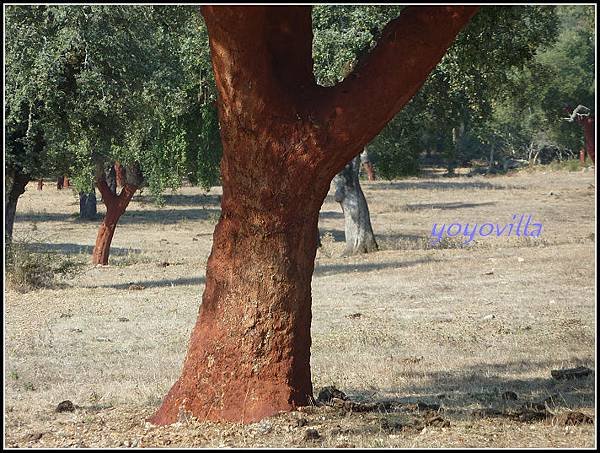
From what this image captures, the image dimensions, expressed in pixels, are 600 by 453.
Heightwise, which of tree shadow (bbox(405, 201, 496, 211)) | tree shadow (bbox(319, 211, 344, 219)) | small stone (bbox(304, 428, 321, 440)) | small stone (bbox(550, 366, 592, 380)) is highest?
small stone (bbox(304, 428, 321, 440))

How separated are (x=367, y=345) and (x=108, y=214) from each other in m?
11.2

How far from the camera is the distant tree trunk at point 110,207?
2111 cm

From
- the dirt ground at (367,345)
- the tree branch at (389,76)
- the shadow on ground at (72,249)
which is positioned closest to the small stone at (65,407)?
the dirt ground at (367,345)

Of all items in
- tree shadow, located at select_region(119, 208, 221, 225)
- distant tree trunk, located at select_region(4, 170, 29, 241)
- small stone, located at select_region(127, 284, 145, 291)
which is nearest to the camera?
distant tree trunk, located at select_region(4, 170, 29, 241)

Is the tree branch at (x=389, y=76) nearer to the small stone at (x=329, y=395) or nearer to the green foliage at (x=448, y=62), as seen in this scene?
the small stone at (x=329, y=395)

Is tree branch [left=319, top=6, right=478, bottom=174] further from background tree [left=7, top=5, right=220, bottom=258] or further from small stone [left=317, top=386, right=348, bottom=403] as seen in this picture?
background tree [left=7, top=5, right=220, bottom=258]

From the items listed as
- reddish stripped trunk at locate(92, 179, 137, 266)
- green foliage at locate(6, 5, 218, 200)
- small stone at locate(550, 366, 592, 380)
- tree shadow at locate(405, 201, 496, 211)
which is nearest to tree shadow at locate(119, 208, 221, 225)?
tree shadow at locate(405, 201, 496, 211)

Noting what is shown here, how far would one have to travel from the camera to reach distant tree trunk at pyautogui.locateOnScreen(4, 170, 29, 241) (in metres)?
16.3

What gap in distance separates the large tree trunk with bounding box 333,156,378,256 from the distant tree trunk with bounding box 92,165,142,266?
186 inches

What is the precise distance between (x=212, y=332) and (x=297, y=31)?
6.66 feet

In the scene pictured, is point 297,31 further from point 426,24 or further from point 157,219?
point 157,219

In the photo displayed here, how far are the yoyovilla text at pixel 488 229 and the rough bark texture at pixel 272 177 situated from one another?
65.0ft

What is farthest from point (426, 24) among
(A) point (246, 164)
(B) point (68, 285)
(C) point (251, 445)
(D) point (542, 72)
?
(D) point (542, 72)

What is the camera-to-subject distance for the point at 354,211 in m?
22.9
